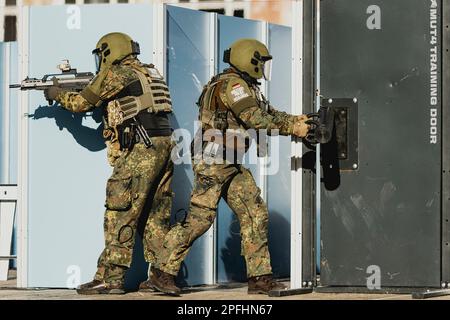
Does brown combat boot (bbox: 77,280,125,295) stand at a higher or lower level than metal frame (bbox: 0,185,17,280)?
lower

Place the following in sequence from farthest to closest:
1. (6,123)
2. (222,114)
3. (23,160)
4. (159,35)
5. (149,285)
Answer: (6,123) → (23,160) → (159,35) → (149,285) → (222,114)

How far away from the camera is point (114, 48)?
34.1 feet

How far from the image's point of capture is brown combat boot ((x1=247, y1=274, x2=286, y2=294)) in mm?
10289

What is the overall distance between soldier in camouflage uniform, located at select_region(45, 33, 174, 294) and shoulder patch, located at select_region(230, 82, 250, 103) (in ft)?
1.83

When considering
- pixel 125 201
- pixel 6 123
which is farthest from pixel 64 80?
pixel 6 123

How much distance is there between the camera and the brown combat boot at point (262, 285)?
1029 cm

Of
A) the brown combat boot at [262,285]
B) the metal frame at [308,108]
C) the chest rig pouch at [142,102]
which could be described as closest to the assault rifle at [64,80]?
the chest rig pouch at [142,102]

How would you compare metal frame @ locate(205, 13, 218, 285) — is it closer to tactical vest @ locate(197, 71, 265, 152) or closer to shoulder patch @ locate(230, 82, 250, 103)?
tactical vest @ locate(197, 71, 265, 152)

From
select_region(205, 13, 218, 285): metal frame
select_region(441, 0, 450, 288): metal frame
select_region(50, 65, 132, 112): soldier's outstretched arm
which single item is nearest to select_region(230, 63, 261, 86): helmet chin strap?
select_region(50, 65, 132, 112): soldier's outstretched arm

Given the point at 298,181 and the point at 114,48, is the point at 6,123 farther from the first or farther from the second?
the point at 298,181

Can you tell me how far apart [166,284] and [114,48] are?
1.87 m

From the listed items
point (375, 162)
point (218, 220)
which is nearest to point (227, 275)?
point (218, 220)

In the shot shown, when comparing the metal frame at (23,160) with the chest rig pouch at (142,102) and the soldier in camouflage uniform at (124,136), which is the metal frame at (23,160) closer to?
the soldier in camouflage uniform at (124,136)
